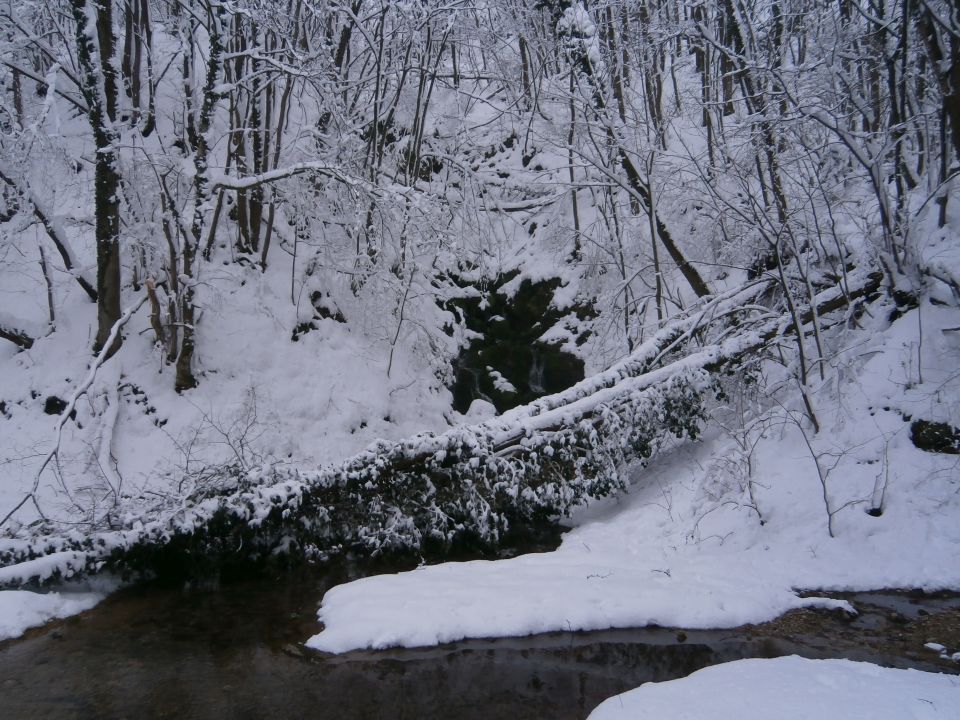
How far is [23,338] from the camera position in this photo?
11484mm

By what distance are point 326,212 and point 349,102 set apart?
8.55ft

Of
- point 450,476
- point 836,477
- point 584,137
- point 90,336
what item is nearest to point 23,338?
point 90,336

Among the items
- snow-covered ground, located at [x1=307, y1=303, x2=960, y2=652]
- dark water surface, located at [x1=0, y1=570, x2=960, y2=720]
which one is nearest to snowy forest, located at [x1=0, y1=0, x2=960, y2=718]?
snow-covered ground, located at [x1=307, y1=303, x2=960, y2=652]

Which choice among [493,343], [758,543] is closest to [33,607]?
[758,543]

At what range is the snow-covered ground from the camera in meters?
5.73

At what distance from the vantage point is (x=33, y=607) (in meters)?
6.14

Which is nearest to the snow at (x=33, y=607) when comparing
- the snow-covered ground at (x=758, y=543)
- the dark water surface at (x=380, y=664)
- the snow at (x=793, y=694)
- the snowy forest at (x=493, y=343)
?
the snowy forest at (x=493, y=343)

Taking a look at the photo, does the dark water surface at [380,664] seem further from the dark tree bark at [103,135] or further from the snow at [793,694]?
the dark tree bark at [103,135]

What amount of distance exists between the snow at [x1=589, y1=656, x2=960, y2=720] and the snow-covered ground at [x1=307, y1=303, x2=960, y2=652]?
3.63 ft

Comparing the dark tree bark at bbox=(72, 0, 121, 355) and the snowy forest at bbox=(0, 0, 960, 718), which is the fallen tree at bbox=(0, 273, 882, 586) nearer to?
the snowy forest at bbox=(0, 0, 960, 718)

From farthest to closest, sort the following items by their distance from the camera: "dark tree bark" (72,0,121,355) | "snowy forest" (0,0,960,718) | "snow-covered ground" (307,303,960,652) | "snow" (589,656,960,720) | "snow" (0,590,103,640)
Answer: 1. "dark tree bark" (72,0,121,355)
2. "snowy forest" (0,0,960,718)
3. "snow" (0,590,103,640)
4. "snow-covered ground" (307,303,960,652)
5. "snow" (589,656,960,720)

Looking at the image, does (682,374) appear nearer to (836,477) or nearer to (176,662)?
(836,477)

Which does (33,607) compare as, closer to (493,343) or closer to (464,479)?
(464,479)

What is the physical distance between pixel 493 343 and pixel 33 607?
10.3m
